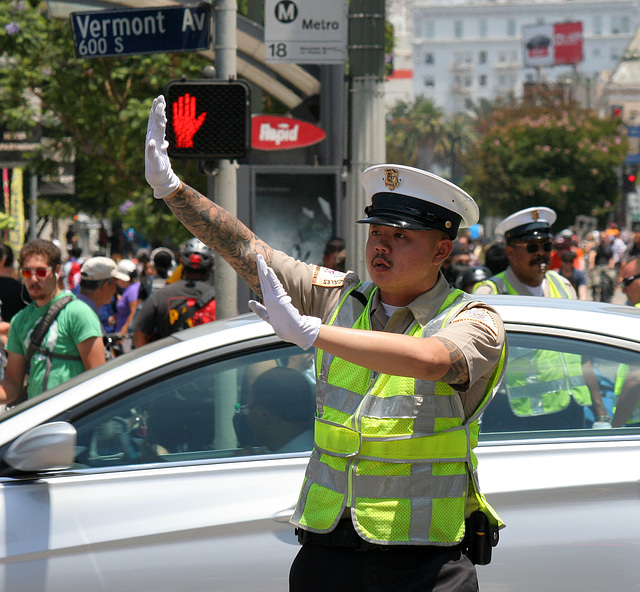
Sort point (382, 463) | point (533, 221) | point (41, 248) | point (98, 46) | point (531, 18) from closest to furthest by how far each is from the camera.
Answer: point (382, 463), point (41, 248), point (533, 221), point (98, 46), point (531, 18)

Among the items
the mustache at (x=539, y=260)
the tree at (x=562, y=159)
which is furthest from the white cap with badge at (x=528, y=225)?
the tree at (x=562, y=159)

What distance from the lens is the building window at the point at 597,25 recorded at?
145375mm

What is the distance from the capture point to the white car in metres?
3.05

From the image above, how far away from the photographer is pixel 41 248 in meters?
5.27

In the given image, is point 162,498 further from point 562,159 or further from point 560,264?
point 562,159

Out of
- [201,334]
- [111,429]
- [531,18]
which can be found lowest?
[111,429]

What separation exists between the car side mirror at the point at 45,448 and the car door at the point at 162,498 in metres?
0.13

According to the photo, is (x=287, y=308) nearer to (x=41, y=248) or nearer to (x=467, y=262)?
(x=41, y=248)

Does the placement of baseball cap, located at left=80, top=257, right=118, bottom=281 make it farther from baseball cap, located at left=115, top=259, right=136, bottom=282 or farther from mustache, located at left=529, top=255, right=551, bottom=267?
baseball cap, located at left=115, top=259, right=136, bottom=282

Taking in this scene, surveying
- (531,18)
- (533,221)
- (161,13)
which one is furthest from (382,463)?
(531,18)

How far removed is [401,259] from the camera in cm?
252

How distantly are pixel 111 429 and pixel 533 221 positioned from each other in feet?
11.4

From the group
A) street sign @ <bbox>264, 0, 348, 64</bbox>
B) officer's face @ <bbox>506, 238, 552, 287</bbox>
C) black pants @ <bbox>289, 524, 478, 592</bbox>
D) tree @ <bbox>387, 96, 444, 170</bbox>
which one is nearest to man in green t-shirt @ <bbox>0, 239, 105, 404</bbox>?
officer's face @ <bbox>506, 238, 552, 287</bbox>

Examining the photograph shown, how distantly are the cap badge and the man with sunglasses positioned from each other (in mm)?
3118
